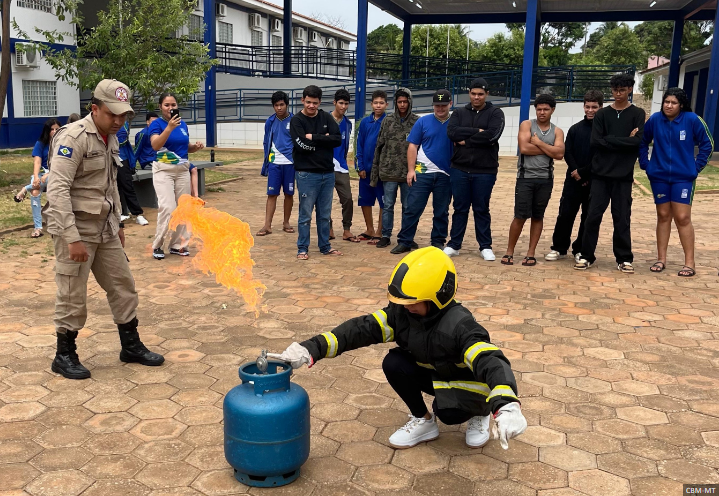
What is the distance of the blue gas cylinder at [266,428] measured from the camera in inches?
124

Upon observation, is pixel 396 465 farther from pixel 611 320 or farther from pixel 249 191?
pixel 249 191

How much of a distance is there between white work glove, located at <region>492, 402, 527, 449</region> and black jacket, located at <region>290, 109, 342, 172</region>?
5549mm

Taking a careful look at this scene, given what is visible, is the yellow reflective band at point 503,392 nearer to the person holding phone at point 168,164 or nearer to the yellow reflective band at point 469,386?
the yellow reflective band at point 469,386

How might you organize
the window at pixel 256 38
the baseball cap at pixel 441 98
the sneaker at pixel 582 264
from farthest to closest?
the window at pixel 256 38
the baseball cap at pixel 441 98
the sneaker at pixel 582 264

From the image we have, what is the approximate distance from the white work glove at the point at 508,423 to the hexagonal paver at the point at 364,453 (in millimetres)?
1001

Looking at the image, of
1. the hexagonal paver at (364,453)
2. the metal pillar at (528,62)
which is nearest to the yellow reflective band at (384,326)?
the hexagonal paver at (364,453)

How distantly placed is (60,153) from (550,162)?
5388 millimetres

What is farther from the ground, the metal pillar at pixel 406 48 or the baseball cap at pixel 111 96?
the metal pillar at pixel 406 48

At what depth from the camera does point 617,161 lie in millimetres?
7496

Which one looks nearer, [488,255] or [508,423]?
[508,423]

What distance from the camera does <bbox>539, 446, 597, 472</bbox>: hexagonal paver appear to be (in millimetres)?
3538

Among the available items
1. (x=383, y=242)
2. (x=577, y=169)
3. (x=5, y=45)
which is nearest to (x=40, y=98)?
(x=5, y=45)

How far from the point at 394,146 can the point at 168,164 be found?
Result: 276 centimetres

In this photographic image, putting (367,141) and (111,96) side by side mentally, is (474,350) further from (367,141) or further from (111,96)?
(367,141)
